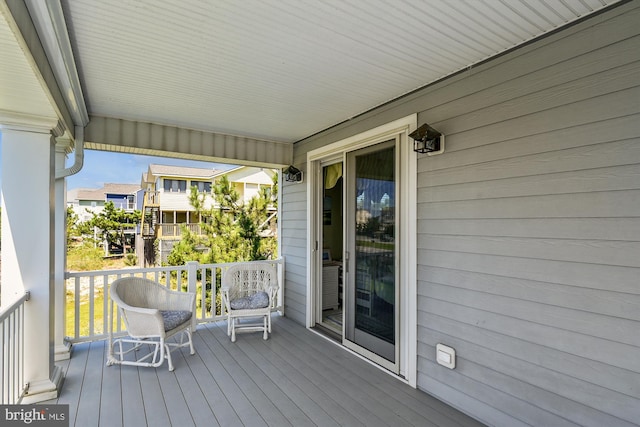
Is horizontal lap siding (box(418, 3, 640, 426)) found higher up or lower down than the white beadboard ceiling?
lower down

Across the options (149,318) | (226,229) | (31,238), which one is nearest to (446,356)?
(149,318)

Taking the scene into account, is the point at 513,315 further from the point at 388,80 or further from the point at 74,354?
the point at 74,354

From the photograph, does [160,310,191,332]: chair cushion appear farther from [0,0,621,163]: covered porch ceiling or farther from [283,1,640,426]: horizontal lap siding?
[283,1,640,426]: horizontal lap siding

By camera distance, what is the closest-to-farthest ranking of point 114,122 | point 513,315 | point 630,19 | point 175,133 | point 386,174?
point 630,19 < point 513,315 < point 386,174 < point 114,122 < point 175,133

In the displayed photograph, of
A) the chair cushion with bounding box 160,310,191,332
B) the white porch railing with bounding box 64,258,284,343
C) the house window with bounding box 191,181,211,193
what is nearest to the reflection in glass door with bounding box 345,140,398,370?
the white porch railing with bounding box 64,258,284,343

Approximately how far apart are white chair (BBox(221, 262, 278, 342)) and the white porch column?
5.63 ft

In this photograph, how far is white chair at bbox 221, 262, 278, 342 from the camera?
153 inches

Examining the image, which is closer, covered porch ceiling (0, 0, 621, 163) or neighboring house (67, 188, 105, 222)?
covered porch ceiling (0, 0, 621, 163)

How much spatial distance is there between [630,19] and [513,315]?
1794 mm

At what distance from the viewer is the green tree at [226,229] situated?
8.06 m

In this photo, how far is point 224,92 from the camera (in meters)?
2.92

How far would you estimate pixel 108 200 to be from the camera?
8594 millimetres

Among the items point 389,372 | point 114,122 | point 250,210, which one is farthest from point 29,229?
point 250,210
